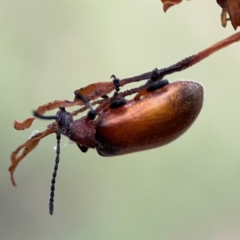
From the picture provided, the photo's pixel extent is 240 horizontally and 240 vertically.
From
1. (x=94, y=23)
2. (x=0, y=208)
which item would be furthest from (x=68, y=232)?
(x=94, y=23)

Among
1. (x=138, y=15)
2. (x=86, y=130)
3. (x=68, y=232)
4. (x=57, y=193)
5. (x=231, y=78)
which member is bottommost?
(x=68, y=232)

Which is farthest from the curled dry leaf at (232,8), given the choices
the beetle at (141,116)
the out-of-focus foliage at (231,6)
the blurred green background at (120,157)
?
the blurred green background at (120,157)

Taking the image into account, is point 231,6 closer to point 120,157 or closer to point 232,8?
point 232,8

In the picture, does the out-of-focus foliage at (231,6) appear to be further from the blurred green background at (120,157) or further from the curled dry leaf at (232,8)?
the blurred green background at (120,157)

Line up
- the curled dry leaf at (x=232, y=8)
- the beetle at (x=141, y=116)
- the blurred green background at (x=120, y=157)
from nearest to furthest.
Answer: the curled dry leaf at (x=232, y=8), the beetle at (x=141, y=116), the blurred green background at (x=120, y=157)

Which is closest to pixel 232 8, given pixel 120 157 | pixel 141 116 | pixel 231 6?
pixel 231 6

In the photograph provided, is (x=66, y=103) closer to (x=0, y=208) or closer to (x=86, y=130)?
(x=86, y=130)

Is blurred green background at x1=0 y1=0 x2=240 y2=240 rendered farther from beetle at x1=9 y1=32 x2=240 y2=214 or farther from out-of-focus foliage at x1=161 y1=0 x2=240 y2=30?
out-of-focus foliage at x1=161 y1=0 x2=240 y2=30

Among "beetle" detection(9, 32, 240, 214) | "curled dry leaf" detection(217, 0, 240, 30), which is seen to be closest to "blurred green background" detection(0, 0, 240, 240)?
"beetle" detection(9, 32, 240, 214)

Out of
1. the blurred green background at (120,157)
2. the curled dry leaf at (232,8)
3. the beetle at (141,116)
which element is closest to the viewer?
the curled dry leaf at (232,8)
